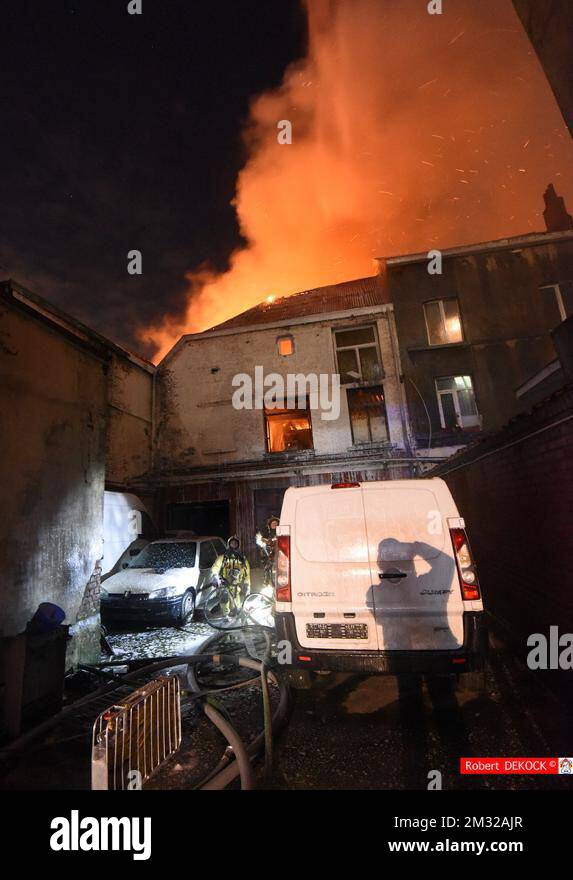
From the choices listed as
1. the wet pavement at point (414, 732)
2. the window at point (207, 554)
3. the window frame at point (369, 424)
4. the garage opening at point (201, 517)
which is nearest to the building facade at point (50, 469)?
the window at point (207, 554)

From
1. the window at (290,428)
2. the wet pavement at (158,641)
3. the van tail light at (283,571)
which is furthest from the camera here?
the window at (290,428)

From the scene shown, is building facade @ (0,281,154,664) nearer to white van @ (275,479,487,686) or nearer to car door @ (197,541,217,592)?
car door @ (197,541,217,592)

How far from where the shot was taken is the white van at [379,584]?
3311 millimetres

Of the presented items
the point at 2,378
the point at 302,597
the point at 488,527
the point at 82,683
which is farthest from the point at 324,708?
the point at 2,378

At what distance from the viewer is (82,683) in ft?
16.7

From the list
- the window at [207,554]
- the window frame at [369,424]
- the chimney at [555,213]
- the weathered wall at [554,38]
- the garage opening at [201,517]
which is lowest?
the window at [207,554]

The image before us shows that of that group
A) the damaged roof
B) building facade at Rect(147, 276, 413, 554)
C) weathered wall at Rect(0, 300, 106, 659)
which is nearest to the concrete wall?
building facade at Rect(147, 276, 413, 554)

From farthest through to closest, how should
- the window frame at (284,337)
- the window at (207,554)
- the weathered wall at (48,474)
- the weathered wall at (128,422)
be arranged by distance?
the window frame at (284,337) < the weathered wall at (128,422) < the window at (207,554) < the weathered wall at (48,474)

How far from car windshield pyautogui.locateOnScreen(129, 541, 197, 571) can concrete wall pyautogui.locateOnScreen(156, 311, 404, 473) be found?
754cm

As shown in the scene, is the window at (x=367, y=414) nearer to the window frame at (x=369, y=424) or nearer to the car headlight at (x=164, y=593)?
the window frame at (x=369, y=424)

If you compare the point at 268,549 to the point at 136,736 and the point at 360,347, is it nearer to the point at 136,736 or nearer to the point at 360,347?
the point at 136,736

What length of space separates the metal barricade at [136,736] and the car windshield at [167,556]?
606 centimetres

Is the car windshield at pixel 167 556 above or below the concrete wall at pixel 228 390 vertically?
below
